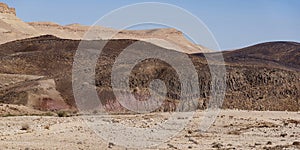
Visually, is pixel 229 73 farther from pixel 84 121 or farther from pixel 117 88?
pixel 84 121

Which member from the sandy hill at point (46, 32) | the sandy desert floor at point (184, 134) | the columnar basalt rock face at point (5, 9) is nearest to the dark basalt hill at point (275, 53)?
the sandy hill at point (46, 32)

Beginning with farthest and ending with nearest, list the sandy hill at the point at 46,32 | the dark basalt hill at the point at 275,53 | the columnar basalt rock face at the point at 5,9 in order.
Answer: the columnar basalt rock face at the point at 5,9 → the sandy hill at the point at 46,32 → the dark basalt hill at the point at 275,53

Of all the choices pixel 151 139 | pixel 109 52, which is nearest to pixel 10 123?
pixel 151 139

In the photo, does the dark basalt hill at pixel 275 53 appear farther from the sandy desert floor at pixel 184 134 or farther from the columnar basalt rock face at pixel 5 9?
the columnar basalt rock face at pixel 5 9

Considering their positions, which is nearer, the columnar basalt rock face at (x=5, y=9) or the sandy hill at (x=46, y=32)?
the sandy hill at (x=46, y=32)

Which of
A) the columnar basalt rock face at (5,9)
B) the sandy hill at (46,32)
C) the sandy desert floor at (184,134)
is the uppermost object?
the columnar basalt rock face at (5,9)

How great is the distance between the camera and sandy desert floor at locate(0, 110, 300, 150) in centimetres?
1946

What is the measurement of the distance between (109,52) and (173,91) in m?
34.6

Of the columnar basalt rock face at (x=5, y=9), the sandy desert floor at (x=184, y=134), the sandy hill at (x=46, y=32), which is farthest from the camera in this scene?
the columnar basalt rock face at (x=5, y=9)

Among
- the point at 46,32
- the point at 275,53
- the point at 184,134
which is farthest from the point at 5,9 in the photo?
the point at 184,134

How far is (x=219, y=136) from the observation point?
2356cm

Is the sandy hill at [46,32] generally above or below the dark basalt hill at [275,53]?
above

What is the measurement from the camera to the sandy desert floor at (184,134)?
1946 centimetres

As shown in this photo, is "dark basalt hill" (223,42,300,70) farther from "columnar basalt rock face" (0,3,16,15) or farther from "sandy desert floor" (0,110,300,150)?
"columnar basalt rock face" (0,3,16,15)
